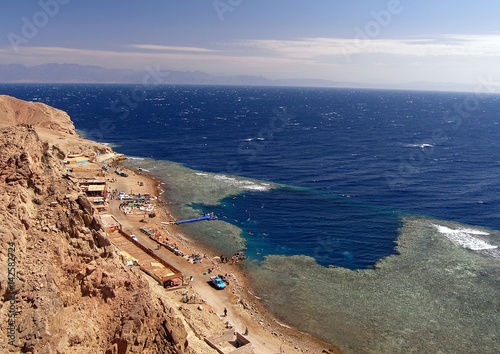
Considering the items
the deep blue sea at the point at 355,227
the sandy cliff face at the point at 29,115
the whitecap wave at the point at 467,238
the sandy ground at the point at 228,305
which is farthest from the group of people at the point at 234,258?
the sandy cliff face at the point at 29,115

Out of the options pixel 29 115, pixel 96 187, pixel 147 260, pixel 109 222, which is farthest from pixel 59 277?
pixel 29 115

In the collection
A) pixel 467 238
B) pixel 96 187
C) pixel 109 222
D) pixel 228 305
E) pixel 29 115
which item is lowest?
pixel 228 305

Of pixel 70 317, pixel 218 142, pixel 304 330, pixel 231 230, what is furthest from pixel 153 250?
pixel 218 142

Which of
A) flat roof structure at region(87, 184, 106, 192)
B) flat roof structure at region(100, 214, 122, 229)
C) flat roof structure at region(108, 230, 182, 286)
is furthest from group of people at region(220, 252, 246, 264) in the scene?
flat roof structure at region(87, 184, 106, 192)

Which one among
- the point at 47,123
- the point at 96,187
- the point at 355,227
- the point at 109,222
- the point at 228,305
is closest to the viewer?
the point at 228,305

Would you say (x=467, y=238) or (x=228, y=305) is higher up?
(x=467, y=238)

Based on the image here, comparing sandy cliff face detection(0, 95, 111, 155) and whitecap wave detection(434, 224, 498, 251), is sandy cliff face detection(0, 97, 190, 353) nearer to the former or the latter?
whitecap wave detection(434, 224, 498, 251)

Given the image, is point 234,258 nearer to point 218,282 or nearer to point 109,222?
point 218,282

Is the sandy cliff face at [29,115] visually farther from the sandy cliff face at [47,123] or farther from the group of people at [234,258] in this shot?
the group of people at [234,258]
